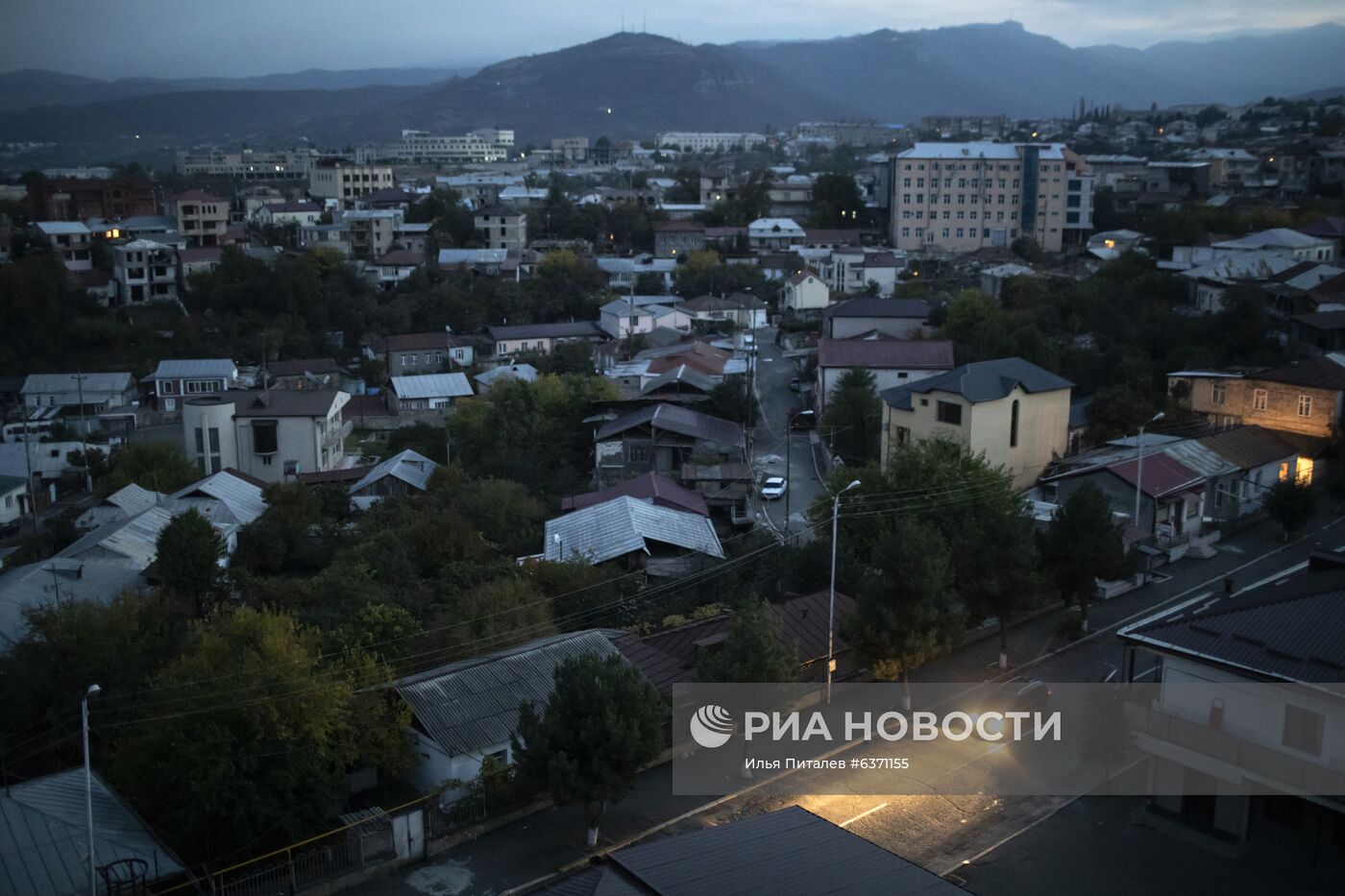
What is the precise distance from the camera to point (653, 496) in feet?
48.7

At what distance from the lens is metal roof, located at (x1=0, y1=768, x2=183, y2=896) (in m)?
6.84

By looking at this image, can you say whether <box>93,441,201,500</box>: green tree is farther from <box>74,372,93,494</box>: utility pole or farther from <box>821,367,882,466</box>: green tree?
<box>821,367,882,466</box>: green tree

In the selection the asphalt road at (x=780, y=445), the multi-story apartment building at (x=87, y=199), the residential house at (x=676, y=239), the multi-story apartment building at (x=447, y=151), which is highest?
the multi-story apartment building at (x=447, y=151)

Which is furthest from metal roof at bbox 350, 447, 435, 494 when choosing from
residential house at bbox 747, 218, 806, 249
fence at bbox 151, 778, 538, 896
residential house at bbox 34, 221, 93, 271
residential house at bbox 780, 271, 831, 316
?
residential house at bbox 747, 218, 806, 249

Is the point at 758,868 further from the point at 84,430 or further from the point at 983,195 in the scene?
the point at 983,195

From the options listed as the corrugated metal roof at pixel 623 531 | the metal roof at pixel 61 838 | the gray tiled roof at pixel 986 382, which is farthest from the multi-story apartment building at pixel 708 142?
the metal roof at pixel 61 838

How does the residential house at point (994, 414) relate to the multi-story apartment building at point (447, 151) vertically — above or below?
below

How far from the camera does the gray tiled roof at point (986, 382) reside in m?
15.1

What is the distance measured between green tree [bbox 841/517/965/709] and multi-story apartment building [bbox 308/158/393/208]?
50.0 m

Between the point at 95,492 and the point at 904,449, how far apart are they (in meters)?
14.4

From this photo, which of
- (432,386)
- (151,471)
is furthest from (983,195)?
(151,471)

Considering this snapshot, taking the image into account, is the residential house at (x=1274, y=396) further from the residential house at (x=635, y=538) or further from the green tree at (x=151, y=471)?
the green tree at (x=151, y=471)

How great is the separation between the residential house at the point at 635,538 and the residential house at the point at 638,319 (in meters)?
15.4

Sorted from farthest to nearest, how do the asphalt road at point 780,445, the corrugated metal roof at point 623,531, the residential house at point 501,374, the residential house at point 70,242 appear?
the residential house at point 70,242, the residential house at point 501,374, the asphalt road at point 780,445, the corrugated metal roof at point 623,531
